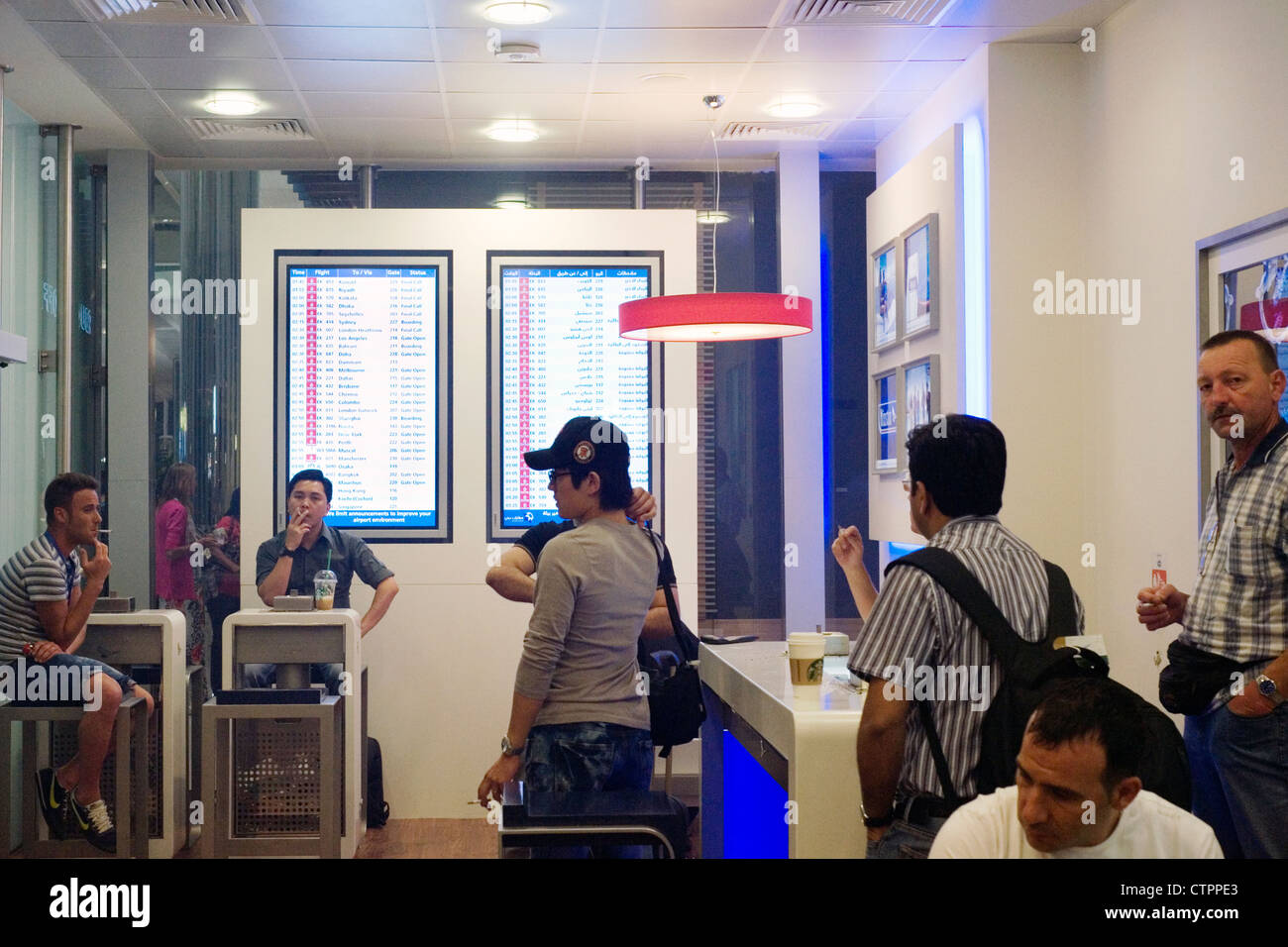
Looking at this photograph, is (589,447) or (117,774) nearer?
(589,447)

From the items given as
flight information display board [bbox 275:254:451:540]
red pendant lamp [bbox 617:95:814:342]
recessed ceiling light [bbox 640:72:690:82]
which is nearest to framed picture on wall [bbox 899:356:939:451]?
red pendant lamp [bbox 617:95:814:342]

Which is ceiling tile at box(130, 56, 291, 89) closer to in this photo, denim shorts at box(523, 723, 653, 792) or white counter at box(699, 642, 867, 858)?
white counter at box(699, 642, 867, 858)

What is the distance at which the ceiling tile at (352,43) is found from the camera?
437cm

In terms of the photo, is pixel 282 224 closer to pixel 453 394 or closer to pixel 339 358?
pixel 339 358

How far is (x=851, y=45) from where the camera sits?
4535 millimetres

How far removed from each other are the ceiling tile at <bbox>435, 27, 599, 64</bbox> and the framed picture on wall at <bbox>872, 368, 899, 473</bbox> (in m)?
2.01

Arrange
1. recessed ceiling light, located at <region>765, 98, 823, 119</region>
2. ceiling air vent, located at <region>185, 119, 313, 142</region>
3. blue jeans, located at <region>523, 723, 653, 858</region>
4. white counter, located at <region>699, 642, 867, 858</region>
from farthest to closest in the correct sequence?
ceiling air vent, located at <region>185, 119, 313, 142</region> → recessed ceiling light, located at <region>765, 98, 823, 119</region> → blue jeans, located at <region>523, 723, 653, 858</region> → white counter, located at <region>699, 642, 867, 858</region>

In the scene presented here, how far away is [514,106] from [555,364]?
1.22m

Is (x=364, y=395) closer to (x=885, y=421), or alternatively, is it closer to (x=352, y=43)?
(x=352, y=43)

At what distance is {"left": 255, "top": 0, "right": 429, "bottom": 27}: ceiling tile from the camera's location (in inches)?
162

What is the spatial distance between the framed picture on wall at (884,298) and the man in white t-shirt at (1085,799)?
13.0ft

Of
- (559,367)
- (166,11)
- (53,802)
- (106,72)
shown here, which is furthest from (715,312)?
(53,802)

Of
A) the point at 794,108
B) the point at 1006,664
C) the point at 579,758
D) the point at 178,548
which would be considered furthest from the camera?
the point at 178,548
